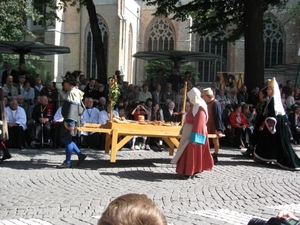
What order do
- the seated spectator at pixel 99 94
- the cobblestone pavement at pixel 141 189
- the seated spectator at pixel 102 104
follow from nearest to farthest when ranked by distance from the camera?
the cobblestone pavement at pixel 141 189 < the seated spectator at pixel 102 104 < the seated spectator at pixel 99 94

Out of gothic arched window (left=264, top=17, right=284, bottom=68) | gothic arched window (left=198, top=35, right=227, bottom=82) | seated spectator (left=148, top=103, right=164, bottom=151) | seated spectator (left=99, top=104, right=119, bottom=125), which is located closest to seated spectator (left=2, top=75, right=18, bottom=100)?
seated spectator (left=99, top=104, right=119, bottom=125)

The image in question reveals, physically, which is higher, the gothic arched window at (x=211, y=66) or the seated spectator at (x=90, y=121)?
the gothic arched window at (x=211, y=66)

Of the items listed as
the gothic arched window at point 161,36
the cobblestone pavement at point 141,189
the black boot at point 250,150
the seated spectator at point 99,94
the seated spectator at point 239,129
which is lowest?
the cobblestone pavement at point 141,189

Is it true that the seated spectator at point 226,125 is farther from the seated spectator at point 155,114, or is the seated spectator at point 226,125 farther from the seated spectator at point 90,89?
the seated spectator at point 90,89

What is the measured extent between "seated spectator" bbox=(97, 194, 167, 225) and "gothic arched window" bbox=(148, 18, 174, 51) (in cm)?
4141

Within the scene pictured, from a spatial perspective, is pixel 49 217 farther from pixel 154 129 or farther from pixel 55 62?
pixel 55 62

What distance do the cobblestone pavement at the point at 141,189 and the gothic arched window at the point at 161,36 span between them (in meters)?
32.1

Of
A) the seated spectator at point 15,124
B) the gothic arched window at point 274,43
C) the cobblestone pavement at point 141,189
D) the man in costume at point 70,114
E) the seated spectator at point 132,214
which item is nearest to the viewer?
the seated spectator at point 132,214

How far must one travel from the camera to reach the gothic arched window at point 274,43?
40156mm

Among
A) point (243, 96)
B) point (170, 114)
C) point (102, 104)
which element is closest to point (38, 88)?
point (102, 104)

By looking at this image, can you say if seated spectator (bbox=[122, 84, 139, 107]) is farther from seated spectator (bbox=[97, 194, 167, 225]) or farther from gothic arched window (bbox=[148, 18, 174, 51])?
gothic arched window (bbox=[148, 18, 174, 51])

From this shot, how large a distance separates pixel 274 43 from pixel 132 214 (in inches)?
1584

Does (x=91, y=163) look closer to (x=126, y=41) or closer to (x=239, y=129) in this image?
(x=239, y=129)

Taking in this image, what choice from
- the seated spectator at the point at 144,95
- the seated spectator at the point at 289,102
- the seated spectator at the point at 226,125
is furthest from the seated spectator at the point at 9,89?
the seated spectator at the point at 289,102
